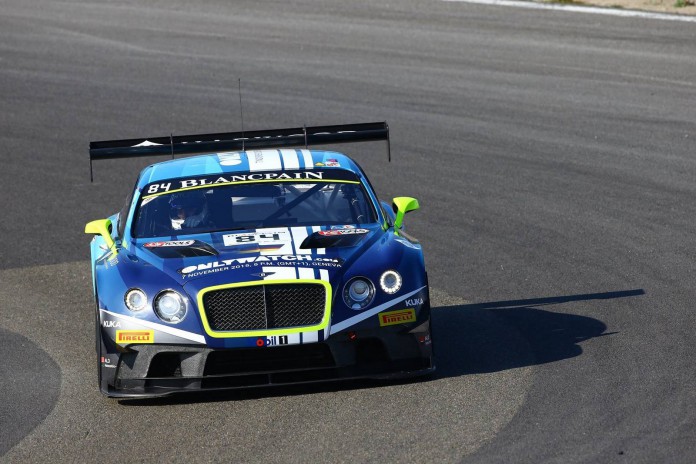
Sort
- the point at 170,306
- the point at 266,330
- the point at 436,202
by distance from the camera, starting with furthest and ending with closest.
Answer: the point at 436,202, the point at 170,306, the point at 266,330

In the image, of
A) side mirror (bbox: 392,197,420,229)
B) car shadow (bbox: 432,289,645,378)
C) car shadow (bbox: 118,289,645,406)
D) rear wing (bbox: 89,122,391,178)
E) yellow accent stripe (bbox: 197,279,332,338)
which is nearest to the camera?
yellow accent stripe (bbox: 197,279,332,338)

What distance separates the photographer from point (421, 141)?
56.3 ft

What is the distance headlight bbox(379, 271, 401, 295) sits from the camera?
8.52 m

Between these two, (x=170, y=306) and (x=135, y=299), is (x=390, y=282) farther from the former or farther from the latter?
(x=135, y=299)

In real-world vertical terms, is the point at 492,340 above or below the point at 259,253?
below

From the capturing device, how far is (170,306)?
839cm

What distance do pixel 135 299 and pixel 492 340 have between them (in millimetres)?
2615

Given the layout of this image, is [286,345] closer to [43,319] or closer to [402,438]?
[402,438]


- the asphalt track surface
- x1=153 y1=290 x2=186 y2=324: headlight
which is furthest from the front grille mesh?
the asphalt track surface

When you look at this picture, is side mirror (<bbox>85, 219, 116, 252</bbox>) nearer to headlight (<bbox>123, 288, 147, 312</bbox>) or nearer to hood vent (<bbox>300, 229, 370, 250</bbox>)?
headlight (<bbox>123, 288, 147, 312</bbox>)

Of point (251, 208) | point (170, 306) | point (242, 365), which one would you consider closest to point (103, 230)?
point (251, 208)

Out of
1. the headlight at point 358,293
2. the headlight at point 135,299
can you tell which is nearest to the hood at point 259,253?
the headlight at point 358,293

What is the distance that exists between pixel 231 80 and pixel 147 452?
44.7 feet

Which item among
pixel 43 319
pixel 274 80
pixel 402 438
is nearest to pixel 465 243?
pixel 43 319
